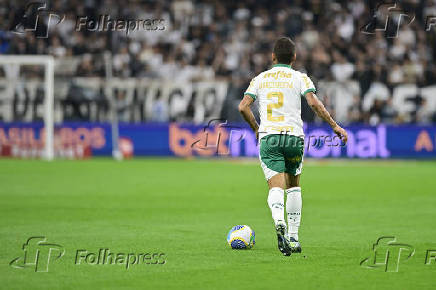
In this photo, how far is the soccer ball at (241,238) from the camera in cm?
995

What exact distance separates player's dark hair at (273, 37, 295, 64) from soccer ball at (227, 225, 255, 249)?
2071 millimetres

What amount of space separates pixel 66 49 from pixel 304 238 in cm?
2483

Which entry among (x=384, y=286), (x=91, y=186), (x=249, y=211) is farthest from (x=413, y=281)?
(x=91, y=186)

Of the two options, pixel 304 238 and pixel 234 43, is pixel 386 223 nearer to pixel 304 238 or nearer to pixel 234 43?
pixel 304 238

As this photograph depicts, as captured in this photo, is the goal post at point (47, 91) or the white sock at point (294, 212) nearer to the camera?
the white sock at point (294, 212)

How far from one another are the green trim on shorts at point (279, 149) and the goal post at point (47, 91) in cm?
2102

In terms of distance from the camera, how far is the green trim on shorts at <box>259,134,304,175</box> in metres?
9.55
